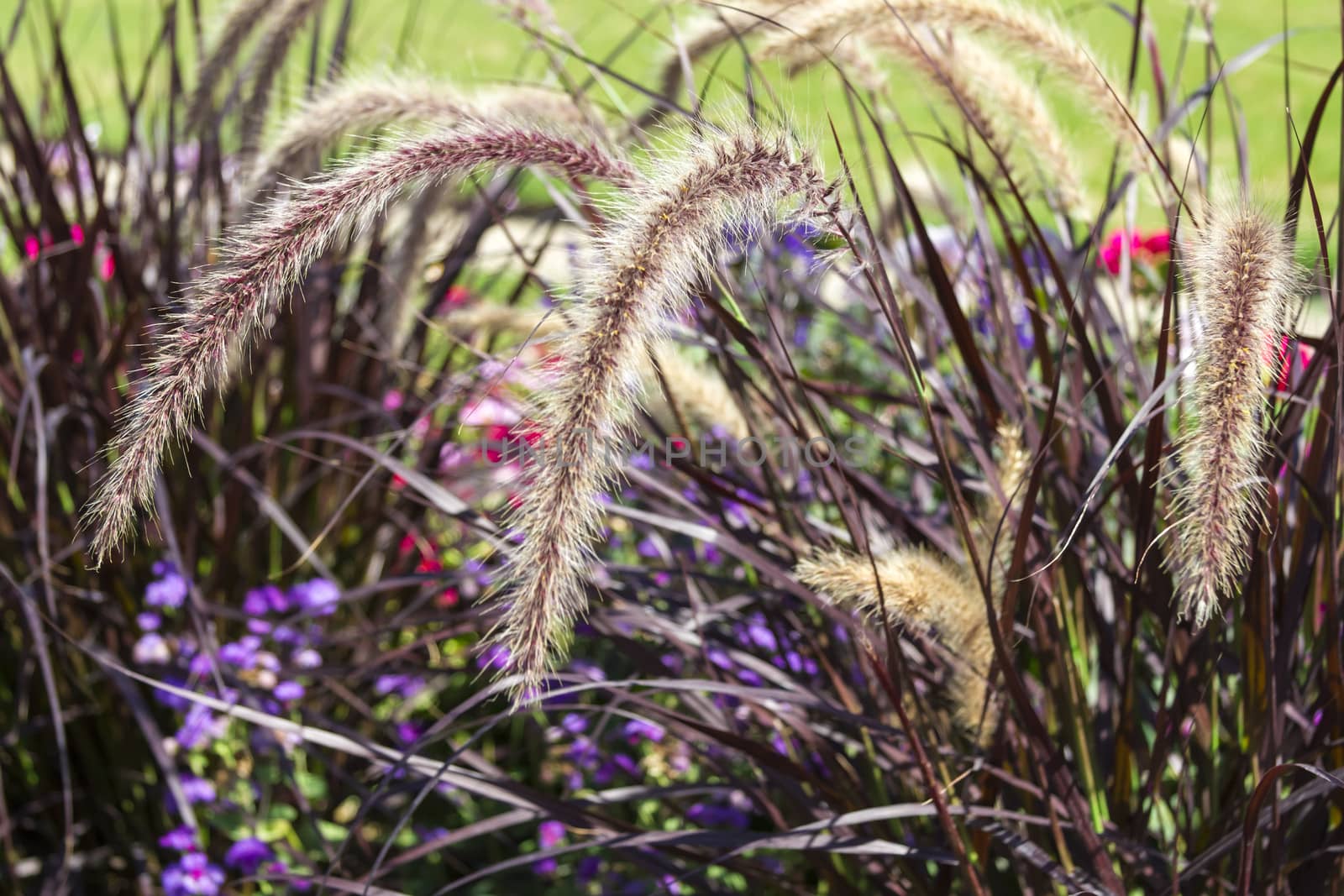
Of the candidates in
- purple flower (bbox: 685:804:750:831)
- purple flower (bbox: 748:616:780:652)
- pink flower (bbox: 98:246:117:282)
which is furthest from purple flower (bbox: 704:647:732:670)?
pink flower (bbox: 98:246:117:282)

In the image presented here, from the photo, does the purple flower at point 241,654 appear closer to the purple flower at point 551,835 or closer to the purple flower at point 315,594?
the purple flower at point 315,594

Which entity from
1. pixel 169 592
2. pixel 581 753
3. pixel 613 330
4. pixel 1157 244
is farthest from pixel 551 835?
pixel 1157 244

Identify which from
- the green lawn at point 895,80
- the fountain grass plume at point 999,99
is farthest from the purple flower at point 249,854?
the green lawn at point 895,80

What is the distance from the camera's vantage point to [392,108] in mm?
1562

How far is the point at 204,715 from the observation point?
196 cm

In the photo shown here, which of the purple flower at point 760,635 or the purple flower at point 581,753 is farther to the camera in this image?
the purple flower at point 581,753

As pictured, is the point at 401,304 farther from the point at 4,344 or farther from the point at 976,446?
the point at 976,446

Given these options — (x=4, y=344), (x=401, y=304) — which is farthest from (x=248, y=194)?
(x=4, y=344)

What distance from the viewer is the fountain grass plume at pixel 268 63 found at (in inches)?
78.6

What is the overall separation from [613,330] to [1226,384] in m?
0.49

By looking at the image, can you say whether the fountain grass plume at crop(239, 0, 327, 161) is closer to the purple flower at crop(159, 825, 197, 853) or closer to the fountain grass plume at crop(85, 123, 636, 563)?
the fountain grass plume at crop(85, 123, 636, 563)

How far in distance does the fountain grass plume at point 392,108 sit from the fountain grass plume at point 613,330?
0.43m

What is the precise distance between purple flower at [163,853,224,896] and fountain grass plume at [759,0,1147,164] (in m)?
1.54

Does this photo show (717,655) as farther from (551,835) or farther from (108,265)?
(108,265)
